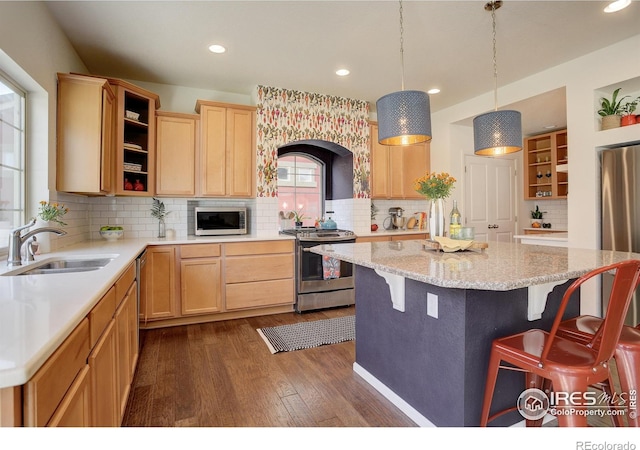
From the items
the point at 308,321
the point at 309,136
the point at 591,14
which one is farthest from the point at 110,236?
the point at 591,14

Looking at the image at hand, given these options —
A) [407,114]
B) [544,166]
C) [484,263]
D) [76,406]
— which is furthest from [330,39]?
[544,166]

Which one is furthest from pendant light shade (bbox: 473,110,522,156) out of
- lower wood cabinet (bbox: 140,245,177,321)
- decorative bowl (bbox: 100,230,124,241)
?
decorative bowl (bbox: 100,230,124,241)

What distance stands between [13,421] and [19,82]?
2.56m

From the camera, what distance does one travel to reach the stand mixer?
16.9 feet

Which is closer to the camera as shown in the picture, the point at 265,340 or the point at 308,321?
the point at 265,340

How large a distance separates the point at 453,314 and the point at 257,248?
8.35 ft

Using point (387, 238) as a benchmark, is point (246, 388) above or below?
below

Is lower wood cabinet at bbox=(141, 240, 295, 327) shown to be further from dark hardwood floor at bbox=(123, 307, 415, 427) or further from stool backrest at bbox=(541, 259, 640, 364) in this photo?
stool backrest at bbox=(541, 259, 640, 364)

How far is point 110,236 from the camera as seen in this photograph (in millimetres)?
3514

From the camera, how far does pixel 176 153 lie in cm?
381

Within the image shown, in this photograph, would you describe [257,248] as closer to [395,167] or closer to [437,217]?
[437,217]

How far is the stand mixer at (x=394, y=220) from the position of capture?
5145 millimetres

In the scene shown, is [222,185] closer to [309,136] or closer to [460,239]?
[309,136]

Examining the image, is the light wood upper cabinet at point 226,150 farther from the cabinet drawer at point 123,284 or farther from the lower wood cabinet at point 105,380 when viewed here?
the lower wood cabinet at point 105,380
